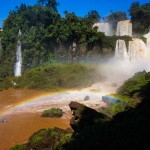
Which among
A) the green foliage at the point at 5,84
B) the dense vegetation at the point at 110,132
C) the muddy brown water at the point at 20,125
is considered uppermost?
the green foliage at the point at 5,84

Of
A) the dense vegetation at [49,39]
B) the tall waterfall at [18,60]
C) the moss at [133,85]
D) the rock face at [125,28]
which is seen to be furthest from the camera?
the rock face at [125,28]

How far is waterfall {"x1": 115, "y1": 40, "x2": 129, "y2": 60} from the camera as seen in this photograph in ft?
140

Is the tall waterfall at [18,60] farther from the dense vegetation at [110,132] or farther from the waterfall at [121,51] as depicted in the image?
the dense vegetation at [110,132]

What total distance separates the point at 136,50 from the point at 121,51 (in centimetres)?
240

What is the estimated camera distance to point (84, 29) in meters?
44.2

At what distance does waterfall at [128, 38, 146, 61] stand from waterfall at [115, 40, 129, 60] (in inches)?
30.8

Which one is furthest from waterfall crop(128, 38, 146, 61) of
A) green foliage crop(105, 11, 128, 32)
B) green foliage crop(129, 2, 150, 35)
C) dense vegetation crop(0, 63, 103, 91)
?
green foliage crop(105, 11, 128, 32)

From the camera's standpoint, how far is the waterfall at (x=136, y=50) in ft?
138

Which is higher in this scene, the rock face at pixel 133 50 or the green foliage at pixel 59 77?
the rock face at pixel 133 50

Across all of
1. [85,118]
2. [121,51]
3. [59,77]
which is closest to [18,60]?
[59,77]

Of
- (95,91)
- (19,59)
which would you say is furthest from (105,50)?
(95,91)

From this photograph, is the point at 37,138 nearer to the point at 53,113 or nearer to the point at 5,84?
the point at 53,113

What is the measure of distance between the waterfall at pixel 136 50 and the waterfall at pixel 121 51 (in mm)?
783

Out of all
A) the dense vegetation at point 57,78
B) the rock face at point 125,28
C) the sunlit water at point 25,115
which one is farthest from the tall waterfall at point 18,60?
the rock face at point 125,28
